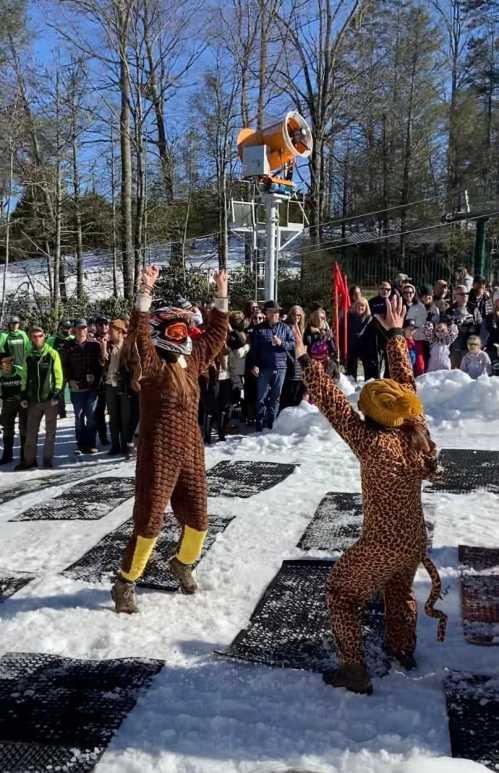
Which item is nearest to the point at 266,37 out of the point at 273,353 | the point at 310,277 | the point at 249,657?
the point at 310,277

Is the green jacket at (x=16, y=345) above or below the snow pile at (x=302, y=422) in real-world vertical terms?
above

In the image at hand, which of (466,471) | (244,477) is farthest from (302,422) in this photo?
(466,471)

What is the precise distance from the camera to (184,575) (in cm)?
423

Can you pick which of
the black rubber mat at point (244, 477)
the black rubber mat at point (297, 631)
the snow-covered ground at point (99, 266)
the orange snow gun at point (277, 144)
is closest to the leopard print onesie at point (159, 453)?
the black rubber mat at point (297, 631)

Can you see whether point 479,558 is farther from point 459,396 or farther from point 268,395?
point 268,395

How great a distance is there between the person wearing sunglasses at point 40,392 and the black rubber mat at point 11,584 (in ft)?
14.4

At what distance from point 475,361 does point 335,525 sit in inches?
192

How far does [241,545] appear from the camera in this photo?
4.99m

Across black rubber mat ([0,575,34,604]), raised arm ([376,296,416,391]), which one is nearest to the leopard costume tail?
raised arm ([376,296,416,391])

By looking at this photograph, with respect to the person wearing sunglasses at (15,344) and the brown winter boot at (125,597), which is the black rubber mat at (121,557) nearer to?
the brown winter boot at (125,597)

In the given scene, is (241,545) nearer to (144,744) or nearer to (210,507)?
(210,507)

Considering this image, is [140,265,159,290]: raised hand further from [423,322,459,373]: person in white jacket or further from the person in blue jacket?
[423,322,459,373]: person in white jacket

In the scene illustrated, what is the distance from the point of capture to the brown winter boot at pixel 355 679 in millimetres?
3105

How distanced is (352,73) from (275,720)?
27127 mm
